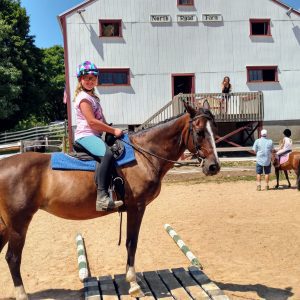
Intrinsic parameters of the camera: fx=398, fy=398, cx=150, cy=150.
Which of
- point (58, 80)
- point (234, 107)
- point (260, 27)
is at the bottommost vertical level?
point (234, 107)

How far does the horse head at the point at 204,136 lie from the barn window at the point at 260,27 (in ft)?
76.9

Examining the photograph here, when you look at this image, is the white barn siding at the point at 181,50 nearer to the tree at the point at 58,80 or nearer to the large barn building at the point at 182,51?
the large barn building at the point at 182,51

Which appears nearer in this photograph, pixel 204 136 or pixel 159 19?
pixel 204 136

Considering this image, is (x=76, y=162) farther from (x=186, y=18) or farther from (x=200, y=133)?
(x=186, y=18)

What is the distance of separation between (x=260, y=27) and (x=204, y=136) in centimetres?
2440

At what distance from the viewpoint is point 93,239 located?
877 centimetres

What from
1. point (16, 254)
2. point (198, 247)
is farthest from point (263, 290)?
point (16, 254)

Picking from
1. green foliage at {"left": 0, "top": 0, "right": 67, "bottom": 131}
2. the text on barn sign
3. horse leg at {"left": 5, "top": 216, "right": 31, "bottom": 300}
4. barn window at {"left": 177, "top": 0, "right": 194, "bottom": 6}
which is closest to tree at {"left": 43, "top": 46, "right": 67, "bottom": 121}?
green foliage at {"left": 0, "top": 0, "right": 67, "bottom": 131}

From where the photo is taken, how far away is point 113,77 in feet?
84.7

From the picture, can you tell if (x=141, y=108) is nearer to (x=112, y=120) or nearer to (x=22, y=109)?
(x=112, y=120)

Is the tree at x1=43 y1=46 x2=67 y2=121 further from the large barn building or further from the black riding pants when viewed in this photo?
the black riding pants

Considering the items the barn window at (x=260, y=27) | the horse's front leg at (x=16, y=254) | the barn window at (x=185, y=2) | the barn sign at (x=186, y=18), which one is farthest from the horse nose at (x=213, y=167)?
the barn window at (x=260, y=27)

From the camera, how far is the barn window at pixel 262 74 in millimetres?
26967

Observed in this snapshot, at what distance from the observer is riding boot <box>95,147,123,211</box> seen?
17.0 ft
